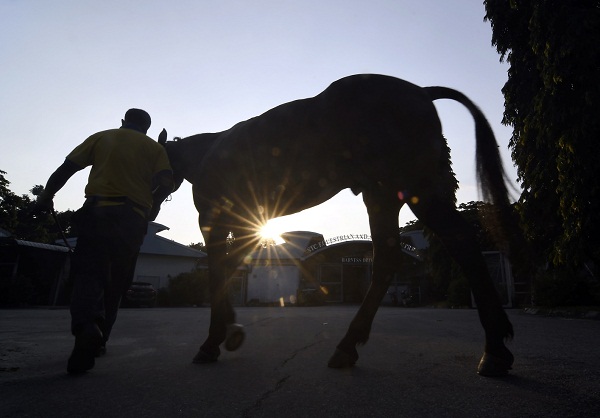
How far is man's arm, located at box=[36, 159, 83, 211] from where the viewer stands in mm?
2796

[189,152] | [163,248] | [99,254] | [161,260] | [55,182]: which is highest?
[163,248]

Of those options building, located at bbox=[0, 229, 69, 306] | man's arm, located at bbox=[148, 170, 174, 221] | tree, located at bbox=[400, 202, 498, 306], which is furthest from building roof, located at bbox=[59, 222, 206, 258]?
man's arm, located at bbox=[148, 170, 174, 221]

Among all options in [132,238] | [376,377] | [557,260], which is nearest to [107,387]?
[132,238]

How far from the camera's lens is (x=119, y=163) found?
2867 mm

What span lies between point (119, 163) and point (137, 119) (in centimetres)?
58

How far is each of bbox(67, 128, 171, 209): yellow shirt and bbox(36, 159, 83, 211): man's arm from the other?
5 centimetres

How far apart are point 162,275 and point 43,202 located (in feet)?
102

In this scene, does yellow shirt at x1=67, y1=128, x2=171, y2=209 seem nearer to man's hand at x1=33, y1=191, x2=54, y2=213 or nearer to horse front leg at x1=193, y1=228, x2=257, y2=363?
man's hand at x1=33, y1=191, x2=54, y2=213

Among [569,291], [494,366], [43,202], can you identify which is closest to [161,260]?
[569,291]

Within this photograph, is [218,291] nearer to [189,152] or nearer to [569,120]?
[189,152]

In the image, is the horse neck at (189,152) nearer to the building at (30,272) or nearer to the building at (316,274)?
the building at (30,272)

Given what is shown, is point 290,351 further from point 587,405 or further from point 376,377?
point 587,405

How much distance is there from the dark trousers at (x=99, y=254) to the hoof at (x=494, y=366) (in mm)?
2030

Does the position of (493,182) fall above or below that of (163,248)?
below
